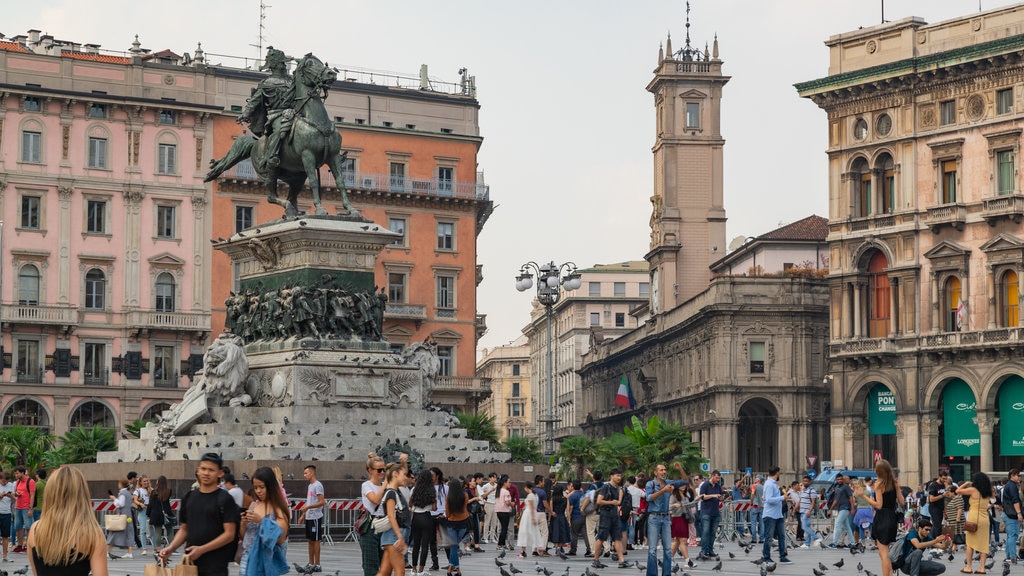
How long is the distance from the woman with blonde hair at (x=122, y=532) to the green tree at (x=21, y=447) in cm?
2636

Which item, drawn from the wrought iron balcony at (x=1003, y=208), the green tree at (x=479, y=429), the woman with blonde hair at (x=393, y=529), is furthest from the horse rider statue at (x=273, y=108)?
the wrought iron balcony at (x=1003, y=208)

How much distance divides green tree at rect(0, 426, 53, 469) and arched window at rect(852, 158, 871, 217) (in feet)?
110

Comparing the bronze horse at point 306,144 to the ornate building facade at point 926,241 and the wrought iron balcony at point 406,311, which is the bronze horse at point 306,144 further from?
the wrought iron balcony at point 406,311

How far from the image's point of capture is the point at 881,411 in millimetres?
72688

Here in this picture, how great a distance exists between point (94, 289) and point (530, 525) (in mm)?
47791

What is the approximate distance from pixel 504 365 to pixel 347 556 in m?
152

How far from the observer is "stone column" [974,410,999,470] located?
216ft

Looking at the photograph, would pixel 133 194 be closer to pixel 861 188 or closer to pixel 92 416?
pixel 92 416

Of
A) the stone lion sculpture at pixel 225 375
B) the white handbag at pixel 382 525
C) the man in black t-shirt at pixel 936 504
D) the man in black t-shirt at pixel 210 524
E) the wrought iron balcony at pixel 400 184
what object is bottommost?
the man in black t-shirt at pixel 936 504

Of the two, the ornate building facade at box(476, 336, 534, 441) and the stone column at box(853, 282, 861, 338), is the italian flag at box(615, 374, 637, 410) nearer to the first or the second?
the stone column at box(853, 282, 861, 338)

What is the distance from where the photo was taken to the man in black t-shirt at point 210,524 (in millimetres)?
13562

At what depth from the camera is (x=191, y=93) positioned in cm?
7656

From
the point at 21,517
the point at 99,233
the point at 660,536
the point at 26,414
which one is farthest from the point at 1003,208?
the point at 660,536

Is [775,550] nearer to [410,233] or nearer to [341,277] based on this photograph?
[341,277]
